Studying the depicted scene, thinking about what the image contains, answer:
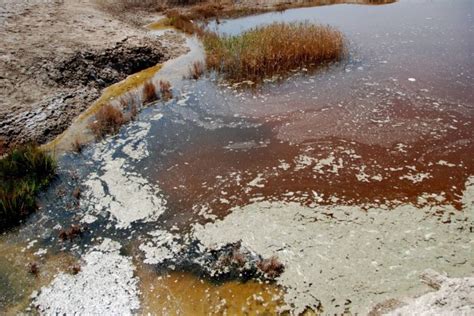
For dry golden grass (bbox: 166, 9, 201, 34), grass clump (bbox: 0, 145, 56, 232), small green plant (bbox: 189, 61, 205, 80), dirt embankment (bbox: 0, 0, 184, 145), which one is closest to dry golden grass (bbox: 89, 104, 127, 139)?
dirt embankment (bbox: 0, 0, 184, 145)

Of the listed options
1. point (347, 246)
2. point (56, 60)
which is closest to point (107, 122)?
point (56, 60)

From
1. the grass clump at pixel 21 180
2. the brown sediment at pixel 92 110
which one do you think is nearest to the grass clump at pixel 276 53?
the brown sediment at pixel 92 110

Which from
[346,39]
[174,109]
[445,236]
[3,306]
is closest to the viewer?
[3,306]

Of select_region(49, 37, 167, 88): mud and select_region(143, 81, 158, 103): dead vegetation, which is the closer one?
select_region(143, 81, 158, 103): dead vegetation

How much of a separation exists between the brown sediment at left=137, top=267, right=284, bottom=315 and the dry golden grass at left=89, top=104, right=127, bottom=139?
630 centimetres

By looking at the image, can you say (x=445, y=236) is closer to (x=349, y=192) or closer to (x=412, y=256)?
(x=412, y=256)

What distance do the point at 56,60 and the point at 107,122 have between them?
15.2ft

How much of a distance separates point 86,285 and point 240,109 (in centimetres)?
783

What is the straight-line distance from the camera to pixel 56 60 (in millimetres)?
14984

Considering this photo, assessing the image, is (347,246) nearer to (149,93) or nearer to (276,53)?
(149,93)

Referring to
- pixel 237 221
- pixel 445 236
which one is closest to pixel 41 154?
pixel 237 221

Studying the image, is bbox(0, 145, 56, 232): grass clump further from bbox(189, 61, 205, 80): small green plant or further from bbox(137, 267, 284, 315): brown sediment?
bbox(189, 61, 205, 80): small green plant

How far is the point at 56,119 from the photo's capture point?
12.5 m

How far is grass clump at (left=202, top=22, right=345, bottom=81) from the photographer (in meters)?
16.0
